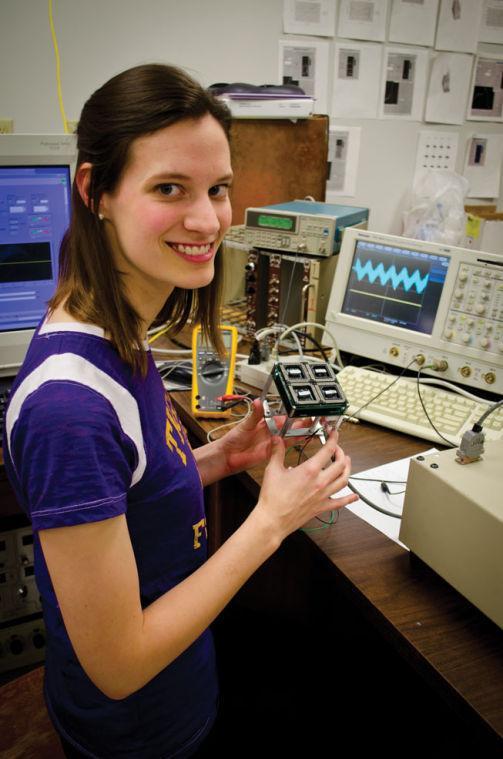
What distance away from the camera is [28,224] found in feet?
4.47

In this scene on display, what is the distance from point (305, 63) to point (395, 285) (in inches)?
61.8

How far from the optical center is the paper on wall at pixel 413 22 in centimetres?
276

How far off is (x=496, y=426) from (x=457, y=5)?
2.51 m

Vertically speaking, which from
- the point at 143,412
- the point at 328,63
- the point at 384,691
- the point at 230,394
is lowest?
the point at 384,691

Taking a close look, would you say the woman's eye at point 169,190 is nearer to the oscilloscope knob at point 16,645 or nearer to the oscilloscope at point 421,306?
the oscilloscope at point 421,306

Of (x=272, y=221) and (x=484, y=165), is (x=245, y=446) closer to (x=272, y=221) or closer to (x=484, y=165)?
(x=272, y=221)

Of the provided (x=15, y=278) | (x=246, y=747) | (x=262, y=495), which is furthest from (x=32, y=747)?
(x=15, y=278)

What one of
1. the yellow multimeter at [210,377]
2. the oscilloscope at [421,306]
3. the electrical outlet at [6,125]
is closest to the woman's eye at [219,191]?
the yellow multimeter at [210,377]

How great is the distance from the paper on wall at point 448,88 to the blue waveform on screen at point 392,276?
6.02 feet

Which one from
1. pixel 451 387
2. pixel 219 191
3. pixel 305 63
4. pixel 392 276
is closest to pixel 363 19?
pixel 305 63

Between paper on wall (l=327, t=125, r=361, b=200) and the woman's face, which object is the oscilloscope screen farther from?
paper on wall (l=327, t=125, r=361, b=200)

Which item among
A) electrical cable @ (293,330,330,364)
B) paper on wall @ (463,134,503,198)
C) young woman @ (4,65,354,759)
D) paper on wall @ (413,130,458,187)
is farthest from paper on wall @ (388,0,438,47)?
young woman @ (4,65,354,759)

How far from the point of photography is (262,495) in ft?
2.85

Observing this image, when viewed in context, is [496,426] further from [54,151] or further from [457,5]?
[457,5]
